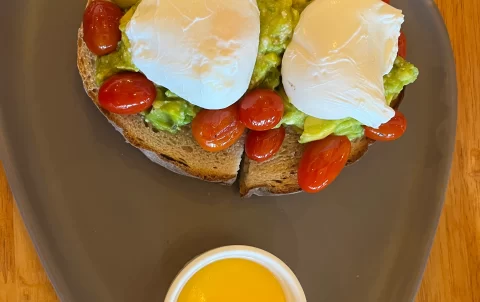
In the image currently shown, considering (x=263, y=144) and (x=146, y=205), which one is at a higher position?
(x=263, y=144)

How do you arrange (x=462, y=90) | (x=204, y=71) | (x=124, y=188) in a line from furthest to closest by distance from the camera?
(x=462, y=90), (x=124, y=188), (x=204, y=71)

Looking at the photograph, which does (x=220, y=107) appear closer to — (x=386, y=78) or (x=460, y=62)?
(x=386, y=78)

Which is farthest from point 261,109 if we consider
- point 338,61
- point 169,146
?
point 169,146

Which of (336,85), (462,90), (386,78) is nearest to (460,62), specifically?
(462,90)

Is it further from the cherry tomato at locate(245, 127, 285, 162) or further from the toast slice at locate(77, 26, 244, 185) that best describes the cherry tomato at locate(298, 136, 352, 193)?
the toast slice at locate(77, 26, 244, 185)

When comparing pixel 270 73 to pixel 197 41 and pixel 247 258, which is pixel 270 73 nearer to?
pixel 197 41

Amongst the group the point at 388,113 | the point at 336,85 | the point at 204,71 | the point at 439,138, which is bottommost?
the point at 439,138

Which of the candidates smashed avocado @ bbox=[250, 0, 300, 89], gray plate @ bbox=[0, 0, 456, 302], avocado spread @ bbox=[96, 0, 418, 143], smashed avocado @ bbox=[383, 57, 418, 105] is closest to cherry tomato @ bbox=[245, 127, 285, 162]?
avocado spread @ bbox=[96, 0, 418, 143]
